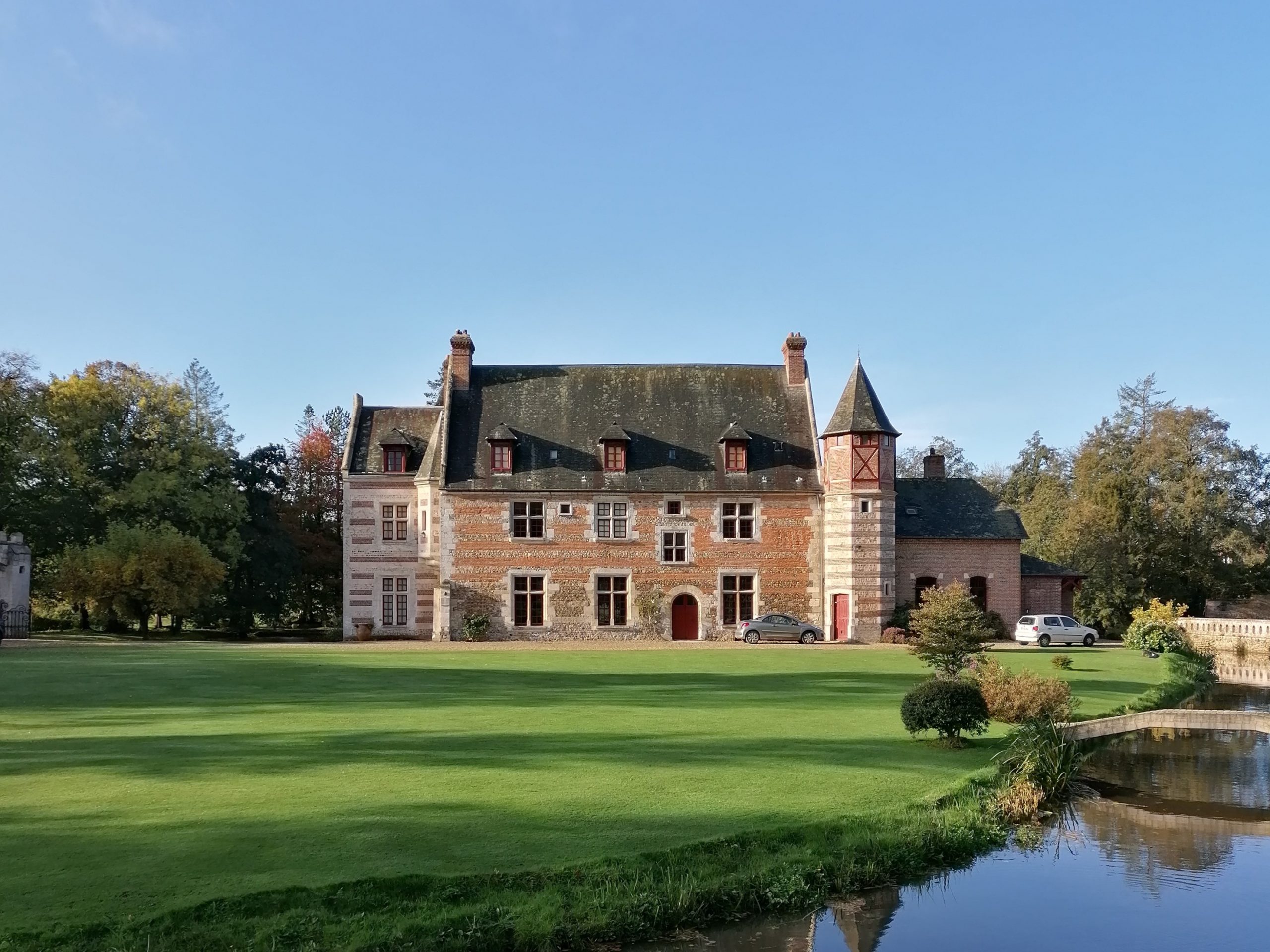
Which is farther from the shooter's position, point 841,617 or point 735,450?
point 735,450

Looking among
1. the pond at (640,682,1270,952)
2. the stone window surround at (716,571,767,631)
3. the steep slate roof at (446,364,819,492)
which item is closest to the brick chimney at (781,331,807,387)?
the steep slate roof at (446,364,819,492)

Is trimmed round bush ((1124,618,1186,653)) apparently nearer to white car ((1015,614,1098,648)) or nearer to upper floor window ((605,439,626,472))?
white car ((1015,614,1098,648))

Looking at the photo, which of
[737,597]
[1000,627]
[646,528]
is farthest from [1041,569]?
[646,528]

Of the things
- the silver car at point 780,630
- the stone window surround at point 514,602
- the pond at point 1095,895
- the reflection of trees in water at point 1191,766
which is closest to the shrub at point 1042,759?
the pond at point 1095,895

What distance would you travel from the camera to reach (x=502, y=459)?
117 feet

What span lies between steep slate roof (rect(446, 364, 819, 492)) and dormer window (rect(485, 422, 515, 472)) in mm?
290

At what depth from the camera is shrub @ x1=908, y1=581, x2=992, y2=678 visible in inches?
623

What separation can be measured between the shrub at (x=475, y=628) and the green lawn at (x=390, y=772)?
14.7 meters

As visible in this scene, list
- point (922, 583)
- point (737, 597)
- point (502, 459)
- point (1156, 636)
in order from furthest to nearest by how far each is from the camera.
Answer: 1. point (922, 583)
2. point (737, 597)
3. point (502, 459)
4. point (1156, 636)

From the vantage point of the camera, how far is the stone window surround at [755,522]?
35844 millimetres

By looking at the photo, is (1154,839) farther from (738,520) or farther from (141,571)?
(141,571)

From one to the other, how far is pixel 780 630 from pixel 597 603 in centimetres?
656

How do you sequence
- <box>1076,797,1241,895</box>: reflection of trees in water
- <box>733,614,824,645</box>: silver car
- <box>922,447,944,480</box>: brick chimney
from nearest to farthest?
1. <box>1076,797,1241,895</box>: reflection of trees in water
2. <box>733,614,824,645</box>: silver car
3. <box>922,447,944,480</box>: brick chimney

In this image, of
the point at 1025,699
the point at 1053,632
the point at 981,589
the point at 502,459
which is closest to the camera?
the point at 1025,699
